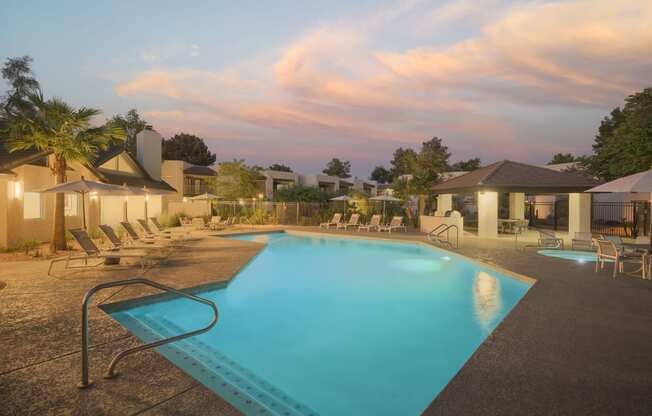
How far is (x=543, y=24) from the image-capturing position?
13.0m

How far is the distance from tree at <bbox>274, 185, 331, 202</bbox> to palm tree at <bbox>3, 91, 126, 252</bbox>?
1662 centimetres

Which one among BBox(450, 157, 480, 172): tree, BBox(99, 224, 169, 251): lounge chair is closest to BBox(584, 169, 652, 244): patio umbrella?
BBox(99, 224, 169, 251): lounge chair

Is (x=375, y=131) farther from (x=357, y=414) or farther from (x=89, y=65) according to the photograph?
(x=357, y=414)

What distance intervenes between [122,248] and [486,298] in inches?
363

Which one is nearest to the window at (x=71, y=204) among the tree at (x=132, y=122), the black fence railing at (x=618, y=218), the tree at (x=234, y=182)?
the tree at (x=234, y=182)

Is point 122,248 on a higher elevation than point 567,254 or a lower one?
higher

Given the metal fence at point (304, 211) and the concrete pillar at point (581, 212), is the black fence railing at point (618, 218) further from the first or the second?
the metal fence at point (304, 211)

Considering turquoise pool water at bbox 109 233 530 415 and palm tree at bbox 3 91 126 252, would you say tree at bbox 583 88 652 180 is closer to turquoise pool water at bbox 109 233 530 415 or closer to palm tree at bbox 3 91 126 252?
turquoise pool water at bbox 109 233 530 415

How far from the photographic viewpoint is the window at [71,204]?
51.3ft

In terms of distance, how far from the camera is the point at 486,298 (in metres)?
7.70

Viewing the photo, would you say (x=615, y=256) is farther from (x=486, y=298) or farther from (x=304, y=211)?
(x=304, y=211)

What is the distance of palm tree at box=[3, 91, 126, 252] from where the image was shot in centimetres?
1043

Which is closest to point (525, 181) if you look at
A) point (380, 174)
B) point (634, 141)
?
point (634, 141)

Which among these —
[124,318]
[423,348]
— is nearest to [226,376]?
[124,318]
